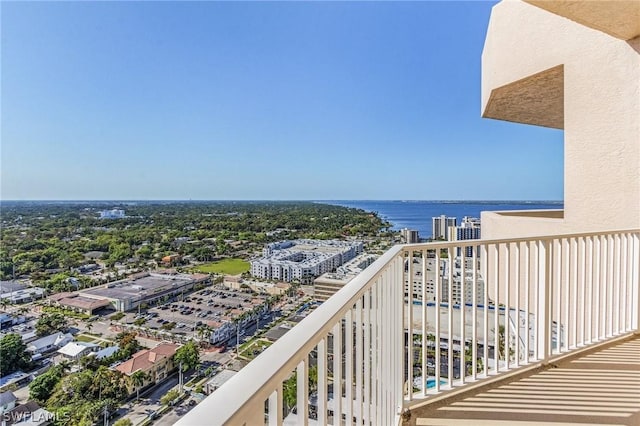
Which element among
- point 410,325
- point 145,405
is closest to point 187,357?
point 145,405

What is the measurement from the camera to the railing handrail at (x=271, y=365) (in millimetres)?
494

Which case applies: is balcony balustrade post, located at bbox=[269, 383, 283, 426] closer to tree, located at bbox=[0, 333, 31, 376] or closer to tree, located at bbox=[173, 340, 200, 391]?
tree, located at bbox=[173, 340, 200, 391]

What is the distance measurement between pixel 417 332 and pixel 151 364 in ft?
5.84

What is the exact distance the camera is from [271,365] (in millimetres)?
651

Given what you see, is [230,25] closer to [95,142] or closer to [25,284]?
[95,142]

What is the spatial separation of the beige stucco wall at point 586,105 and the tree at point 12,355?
17.5 ft

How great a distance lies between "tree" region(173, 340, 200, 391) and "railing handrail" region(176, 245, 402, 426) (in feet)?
3.27

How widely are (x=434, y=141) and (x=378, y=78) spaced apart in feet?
17.5

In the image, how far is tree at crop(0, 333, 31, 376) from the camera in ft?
5.66

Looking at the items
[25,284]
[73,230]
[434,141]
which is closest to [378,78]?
[434,141]

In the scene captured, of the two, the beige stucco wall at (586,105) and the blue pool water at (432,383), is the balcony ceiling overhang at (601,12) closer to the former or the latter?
the beige stucco wall at (586,105)

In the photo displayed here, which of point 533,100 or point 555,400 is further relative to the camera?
point 533,100

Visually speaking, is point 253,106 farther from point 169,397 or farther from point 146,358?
point 169,397

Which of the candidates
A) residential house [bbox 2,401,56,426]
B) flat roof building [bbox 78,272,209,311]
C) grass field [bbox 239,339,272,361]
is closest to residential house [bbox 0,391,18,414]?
residential house [bbox 2,401,56,426]
